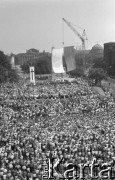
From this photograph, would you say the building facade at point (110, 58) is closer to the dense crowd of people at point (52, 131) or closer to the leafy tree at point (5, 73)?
the leafy tree at point (5, 73)

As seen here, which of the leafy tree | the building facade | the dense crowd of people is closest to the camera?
the dense crowd of people

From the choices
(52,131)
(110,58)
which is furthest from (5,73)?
(52,131)

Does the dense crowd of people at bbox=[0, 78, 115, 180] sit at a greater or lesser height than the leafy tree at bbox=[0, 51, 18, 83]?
lesser

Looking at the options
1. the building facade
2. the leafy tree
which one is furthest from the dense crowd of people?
the building facade

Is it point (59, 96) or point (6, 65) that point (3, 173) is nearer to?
point (59, 96)

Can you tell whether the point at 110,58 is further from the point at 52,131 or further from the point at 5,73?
the point at 52,131

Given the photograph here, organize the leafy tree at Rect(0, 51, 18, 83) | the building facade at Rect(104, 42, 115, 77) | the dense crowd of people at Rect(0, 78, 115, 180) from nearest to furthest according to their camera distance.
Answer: the dense crowd of people at Rect(0, 78, 115, 180), the leafy tree at Rect(0, 51, 18, 83), the building facade at Rect(104, 42, 115, 77)

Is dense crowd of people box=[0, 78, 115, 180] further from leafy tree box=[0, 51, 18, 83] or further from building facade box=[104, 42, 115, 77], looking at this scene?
building facade box=[104, 42, 115, 77]

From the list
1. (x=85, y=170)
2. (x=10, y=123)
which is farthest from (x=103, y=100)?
(x=85, y=170)

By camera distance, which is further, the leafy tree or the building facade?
the building facade
